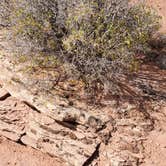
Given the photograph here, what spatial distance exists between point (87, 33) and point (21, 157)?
3184 mm

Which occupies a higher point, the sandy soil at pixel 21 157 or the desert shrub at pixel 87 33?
the desert shrub at pixel 87 33

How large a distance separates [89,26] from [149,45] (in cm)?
269

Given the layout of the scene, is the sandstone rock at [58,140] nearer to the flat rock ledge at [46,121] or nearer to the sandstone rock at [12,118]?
the flat rock ledge at [46,121]

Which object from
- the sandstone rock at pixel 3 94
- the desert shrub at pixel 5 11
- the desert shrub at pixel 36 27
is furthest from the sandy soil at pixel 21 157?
the desert shrub at pixel 5 11

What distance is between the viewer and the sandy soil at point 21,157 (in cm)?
808

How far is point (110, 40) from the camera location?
25.8 ft

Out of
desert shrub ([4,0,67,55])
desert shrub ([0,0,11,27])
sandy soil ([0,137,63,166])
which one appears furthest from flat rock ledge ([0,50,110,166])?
desert shrub ([0,0,11,27])

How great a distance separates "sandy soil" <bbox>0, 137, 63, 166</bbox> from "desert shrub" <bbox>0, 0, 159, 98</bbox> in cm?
187

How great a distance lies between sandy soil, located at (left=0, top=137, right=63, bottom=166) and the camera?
318 inches

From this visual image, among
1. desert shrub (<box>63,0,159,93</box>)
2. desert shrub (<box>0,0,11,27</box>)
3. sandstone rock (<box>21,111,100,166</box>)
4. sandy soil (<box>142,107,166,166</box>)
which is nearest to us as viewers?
sandy soil (<box>142,107,166,166</box>)

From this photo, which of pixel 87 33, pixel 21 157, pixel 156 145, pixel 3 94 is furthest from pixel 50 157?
pixel 87 33

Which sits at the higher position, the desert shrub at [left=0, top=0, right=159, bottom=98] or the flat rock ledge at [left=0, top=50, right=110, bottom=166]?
the desert shrub at [left=0, top=0, right=159, bottom=98]

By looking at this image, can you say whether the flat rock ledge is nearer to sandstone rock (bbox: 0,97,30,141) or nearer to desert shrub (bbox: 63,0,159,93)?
sandstone rock (bbox: 0,97,30,141)

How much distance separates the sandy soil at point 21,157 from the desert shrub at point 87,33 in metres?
1.87
